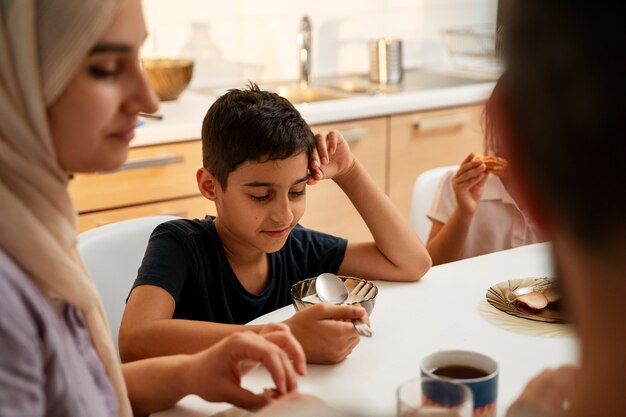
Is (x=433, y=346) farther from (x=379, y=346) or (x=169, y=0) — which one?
(x=169, y=0)

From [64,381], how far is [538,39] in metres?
0.62

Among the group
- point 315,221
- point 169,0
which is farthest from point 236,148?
point 169,0

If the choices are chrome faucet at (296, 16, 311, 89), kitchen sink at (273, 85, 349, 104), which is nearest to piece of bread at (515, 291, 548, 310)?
kitchen sink at (273, 85, 349, 104)

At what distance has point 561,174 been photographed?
395 mm

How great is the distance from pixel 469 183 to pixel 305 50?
1.62 metres

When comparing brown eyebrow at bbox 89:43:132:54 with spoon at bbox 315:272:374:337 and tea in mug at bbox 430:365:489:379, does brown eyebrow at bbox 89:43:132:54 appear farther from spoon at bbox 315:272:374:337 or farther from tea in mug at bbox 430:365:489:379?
spoon at bbox 315:272:374:337

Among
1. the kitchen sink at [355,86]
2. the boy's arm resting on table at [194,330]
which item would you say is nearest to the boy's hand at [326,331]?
the boy's arm resting on table at [194,330]

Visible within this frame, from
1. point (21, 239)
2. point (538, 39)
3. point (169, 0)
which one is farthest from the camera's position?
point (169, 0)

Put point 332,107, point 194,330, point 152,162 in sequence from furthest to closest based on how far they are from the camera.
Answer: point 332,107
point 152,162
point 194,330

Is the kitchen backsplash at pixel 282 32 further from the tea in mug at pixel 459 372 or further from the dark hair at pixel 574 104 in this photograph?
the dark hair at pixel 574 104

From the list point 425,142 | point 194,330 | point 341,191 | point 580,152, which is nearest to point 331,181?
point 341,191

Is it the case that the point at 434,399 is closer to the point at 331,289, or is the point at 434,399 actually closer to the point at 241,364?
the point at 241,364

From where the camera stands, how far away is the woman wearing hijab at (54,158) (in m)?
0.77

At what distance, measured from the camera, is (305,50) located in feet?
11.2
